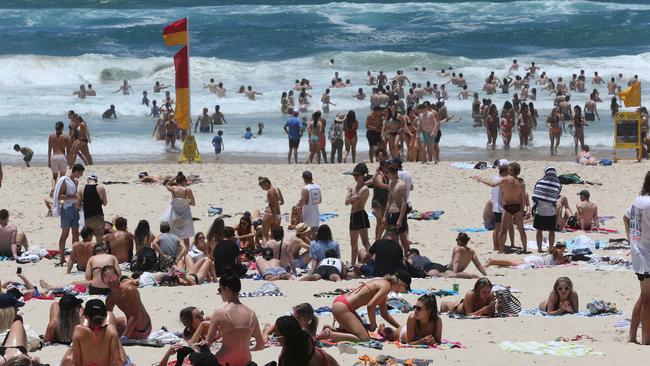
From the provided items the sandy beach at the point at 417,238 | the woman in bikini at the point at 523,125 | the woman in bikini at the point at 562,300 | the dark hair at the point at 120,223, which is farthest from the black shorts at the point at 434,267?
the woman in bikini at the point at 523,125

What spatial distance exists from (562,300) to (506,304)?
423mm

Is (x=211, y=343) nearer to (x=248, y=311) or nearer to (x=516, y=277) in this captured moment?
(x=248, y=311)

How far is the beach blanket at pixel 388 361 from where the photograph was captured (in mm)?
7402

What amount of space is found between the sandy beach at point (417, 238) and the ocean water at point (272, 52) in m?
5.17

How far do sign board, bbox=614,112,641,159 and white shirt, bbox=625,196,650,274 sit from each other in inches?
448

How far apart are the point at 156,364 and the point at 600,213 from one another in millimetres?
8683

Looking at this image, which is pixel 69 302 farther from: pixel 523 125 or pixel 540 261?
pixel 523 125

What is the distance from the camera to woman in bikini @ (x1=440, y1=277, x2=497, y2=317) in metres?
9.26

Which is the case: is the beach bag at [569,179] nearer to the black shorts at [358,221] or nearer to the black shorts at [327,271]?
the black shorts at [358,221]

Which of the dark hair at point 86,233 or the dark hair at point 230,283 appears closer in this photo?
the dark hair at point 230,283

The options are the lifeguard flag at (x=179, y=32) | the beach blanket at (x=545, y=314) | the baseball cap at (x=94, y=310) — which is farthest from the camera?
the lifeguard flag at (x=179, y=32)

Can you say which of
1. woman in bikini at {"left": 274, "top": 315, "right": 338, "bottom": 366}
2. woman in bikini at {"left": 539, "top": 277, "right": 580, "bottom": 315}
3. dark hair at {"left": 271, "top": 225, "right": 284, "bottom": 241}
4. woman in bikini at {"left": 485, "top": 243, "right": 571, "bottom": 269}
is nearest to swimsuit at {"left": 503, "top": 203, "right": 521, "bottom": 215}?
woman in bikini at {"left": 485, "top": 243, "right": 571, "bottom": 269}

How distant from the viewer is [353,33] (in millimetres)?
44188

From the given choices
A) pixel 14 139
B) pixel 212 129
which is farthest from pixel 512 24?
pixel 14 139
